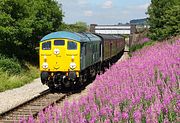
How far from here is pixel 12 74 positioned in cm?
2308

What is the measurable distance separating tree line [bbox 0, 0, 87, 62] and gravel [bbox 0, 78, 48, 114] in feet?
13.6

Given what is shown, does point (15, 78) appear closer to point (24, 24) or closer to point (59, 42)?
point (24, 24)

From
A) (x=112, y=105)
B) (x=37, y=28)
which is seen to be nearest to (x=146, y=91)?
(x=112, y=105)

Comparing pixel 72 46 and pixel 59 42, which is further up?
pixel 59 42

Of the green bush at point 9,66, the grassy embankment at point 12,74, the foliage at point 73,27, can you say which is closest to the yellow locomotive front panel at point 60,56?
the grassy embankment at point 12,74

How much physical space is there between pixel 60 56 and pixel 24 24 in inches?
294

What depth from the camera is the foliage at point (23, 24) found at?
24453 mm

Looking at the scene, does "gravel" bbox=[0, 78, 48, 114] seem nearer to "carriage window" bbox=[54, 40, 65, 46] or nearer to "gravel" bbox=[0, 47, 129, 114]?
"gravel" bbox=[0, 47, 129, 114]

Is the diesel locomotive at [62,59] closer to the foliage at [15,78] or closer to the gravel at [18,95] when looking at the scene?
the gravel at [18,95]

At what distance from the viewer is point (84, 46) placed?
63.7 feet

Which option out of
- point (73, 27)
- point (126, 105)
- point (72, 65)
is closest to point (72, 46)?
point (72, 65)

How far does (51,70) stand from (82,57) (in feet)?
5.18

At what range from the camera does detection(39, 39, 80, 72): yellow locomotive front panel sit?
59.6ft

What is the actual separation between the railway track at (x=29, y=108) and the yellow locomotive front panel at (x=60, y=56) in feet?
4.07
